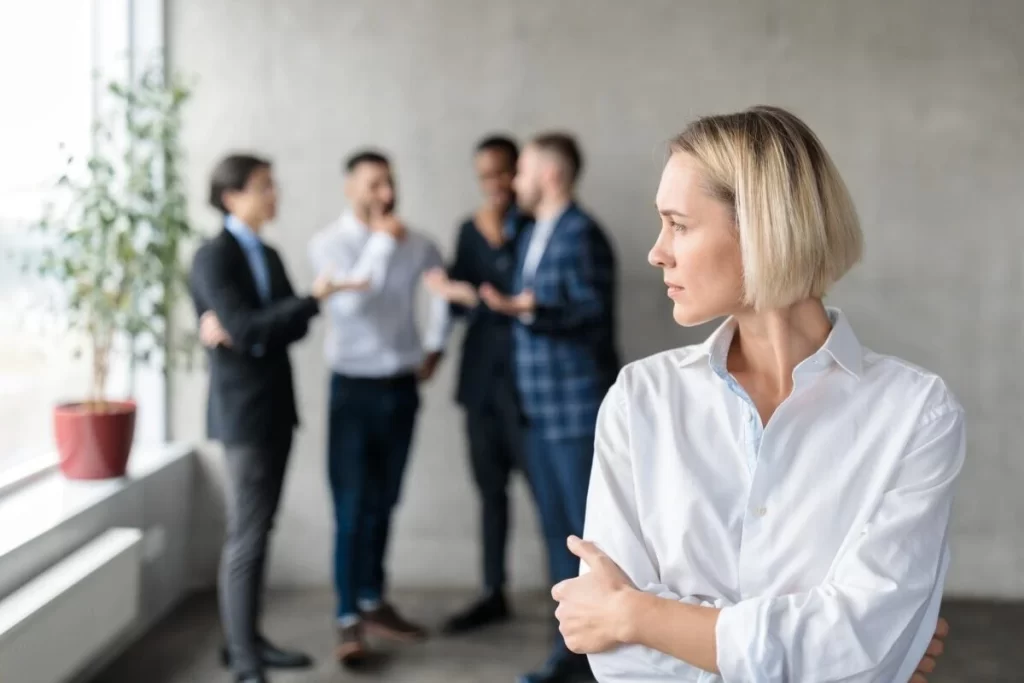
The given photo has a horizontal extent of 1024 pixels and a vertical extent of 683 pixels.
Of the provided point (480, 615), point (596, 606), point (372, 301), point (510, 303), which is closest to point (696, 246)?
point (596, 606)

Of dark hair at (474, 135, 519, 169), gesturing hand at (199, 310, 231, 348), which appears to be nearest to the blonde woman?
gesturing hand at (199, 310, 231, 348)

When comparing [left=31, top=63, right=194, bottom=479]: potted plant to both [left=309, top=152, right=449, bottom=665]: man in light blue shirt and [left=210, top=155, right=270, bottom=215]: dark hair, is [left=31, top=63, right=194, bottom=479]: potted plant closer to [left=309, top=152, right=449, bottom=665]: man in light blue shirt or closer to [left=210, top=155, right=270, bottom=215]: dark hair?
[left=210, top=155, right=270, bottom=215]: dark hair

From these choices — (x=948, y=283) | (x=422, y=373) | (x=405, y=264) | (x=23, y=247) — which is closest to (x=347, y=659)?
(x=422, y=373)

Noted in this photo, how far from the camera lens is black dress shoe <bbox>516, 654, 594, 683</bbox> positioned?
3.47 metres

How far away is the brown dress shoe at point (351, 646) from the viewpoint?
3637 millimetres

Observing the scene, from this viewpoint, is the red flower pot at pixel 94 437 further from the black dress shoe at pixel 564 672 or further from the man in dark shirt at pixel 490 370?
the black dress shoe at pixel 564 672

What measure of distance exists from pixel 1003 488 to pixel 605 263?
2087mm

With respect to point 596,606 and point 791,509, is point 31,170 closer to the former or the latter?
point 596,606

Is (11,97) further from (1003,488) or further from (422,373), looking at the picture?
(1003,488)

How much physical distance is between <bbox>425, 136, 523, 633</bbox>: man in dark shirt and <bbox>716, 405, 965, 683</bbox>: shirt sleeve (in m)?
2.59

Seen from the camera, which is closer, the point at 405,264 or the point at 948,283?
the point at 405,264

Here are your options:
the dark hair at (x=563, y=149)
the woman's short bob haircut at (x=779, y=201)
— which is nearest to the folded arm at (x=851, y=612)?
the woman's short bob haircut at (x=779, y=201)

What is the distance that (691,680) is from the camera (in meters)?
1.31

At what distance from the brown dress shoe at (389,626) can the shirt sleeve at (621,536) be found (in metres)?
2.62
